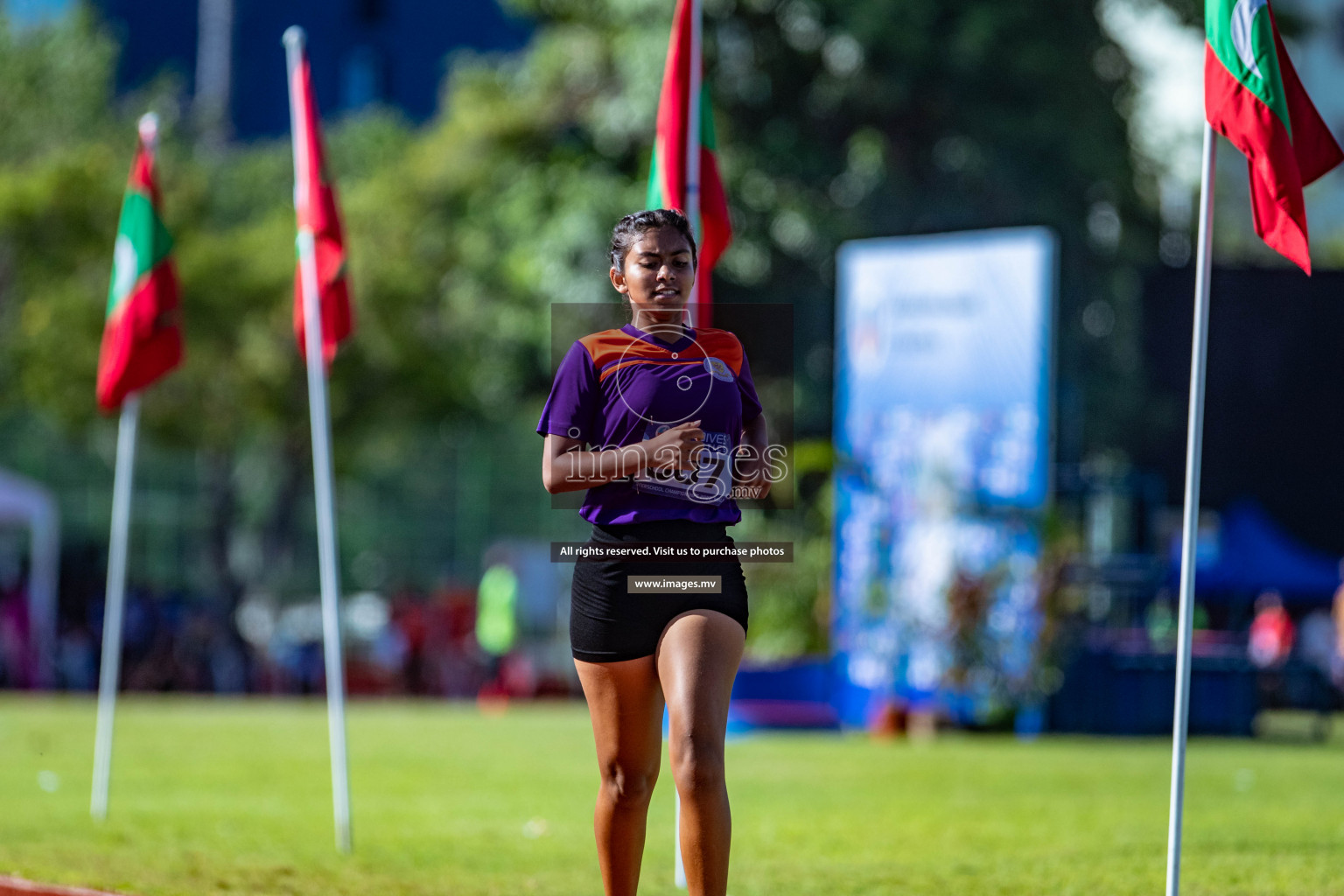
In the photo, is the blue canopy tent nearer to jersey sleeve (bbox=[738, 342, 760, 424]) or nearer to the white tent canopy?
the white tent canopy

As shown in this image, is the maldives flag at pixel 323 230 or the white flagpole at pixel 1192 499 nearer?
the white flagpole at pixel 1192 499

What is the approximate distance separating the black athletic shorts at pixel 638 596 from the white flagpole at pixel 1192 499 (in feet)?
6.65

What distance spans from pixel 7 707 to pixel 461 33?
36479 mm

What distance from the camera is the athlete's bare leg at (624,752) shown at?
20.0 feet

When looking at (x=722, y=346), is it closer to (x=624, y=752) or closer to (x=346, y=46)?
(x=624, y=752)

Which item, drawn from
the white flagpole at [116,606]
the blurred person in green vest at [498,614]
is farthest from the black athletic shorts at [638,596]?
the blurred person in green vest at [498,614]

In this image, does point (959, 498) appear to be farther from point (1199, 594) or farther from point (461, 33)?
point (461, 33)

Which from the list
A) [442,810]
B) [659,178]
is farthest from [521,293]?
[659,178]

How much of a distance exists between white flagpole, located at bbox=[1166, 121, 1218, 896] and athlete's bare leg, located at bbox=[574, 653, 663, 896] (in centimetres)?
206

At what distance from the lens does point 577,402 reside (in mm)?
6051

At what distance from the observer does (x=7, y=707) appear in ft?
82.8

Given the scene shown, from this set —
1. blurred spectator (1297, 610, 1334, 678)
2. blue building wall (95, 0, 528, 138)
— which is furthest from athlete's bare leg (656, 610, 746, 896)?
blue building wall (95, 0, 528, 138)

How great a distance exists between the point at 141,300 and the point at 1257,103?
7469mm

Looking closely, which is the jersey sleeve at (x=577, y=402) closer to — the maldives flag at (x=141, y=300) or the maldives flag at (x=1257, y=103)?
the maldives flag at (x=1257, y=103)
